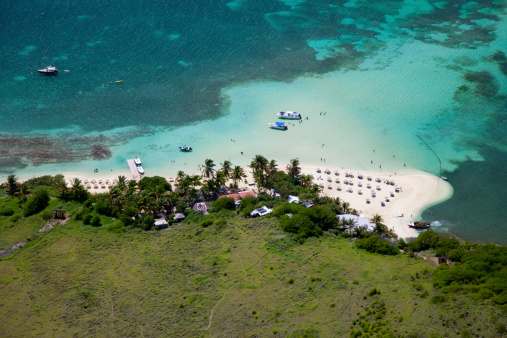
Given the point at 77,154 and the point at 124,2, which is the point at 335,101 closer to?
the point at 77,154

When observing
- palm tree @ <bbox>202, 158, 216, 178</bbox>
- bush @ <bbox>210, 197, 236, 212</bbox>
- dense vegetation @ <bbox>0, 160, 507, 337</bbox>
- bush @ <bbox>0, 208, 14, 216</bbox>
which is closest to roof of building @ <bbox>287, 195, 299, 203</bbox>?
dense vegetation @ <bbox>0, 160, 507, 337</bbox>

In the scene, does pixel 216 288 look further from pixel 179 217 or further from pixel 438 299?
pixel 438 299

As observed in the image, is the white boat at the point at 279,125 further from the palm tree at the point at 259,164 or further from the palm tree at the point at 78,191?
the palm tree at the point at 78,191

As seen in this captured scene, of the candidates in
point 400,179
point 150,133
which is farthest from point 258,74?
point 400,179

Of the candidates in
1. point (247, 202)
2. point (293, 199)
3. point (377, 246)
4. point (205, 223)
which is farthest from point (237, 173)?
point (377, 246)

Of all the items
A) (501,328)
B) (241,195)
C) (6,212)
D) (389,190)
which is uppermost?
(6,212)

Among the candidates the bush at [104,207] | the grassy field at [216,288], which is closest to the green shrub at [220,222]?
the grassy field at [216,288]
